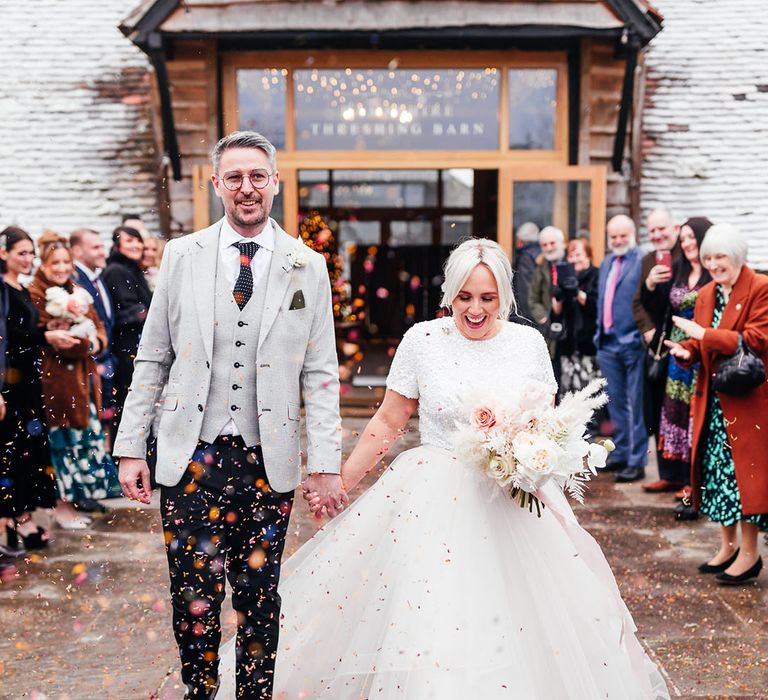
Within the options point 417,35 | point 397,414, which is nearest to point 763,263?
point 417,35

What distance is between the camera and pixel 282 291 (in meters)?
3.25

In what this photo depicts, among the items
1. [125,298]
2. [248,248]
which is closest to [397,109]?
[125,298]

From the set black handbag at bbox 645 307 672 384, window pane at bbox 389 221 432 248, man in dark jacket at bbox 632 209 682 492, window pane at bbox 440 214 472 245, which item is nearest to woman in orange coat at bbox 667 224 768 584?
black handbag at bbox 645 307 672 384

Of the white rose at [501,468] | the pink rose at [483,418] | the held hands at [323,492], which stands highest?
the pink rose at [483,418]

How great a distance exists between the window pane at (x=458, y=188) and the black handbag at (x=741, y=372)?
9576mm

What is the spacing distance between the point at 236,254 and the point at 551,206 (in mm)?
7830

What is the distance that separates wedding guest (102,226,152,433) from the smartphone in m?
3.86

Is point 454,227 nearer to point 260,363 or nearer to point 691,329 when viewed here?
point 691,329

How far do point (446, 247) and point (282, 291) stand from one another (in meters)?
13.4

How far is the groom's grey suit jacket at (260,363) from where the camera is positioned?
3193 millimetres

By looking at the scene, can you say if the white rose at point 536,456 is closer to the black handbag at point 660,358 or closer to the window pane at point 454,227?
the black handbag at point 660,358

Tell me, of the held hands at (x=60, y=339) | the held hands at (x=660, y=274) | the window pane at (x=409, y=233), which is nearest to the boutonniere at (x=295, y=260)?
the held hands at (x=60, y=339)

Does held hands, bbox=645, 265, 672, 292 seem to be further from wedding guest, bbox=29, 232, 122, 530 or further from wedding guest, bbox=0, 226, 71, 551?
wedding guest, bbox=0, 226, 71, 551

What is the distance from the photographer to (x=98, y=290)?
6.96m
